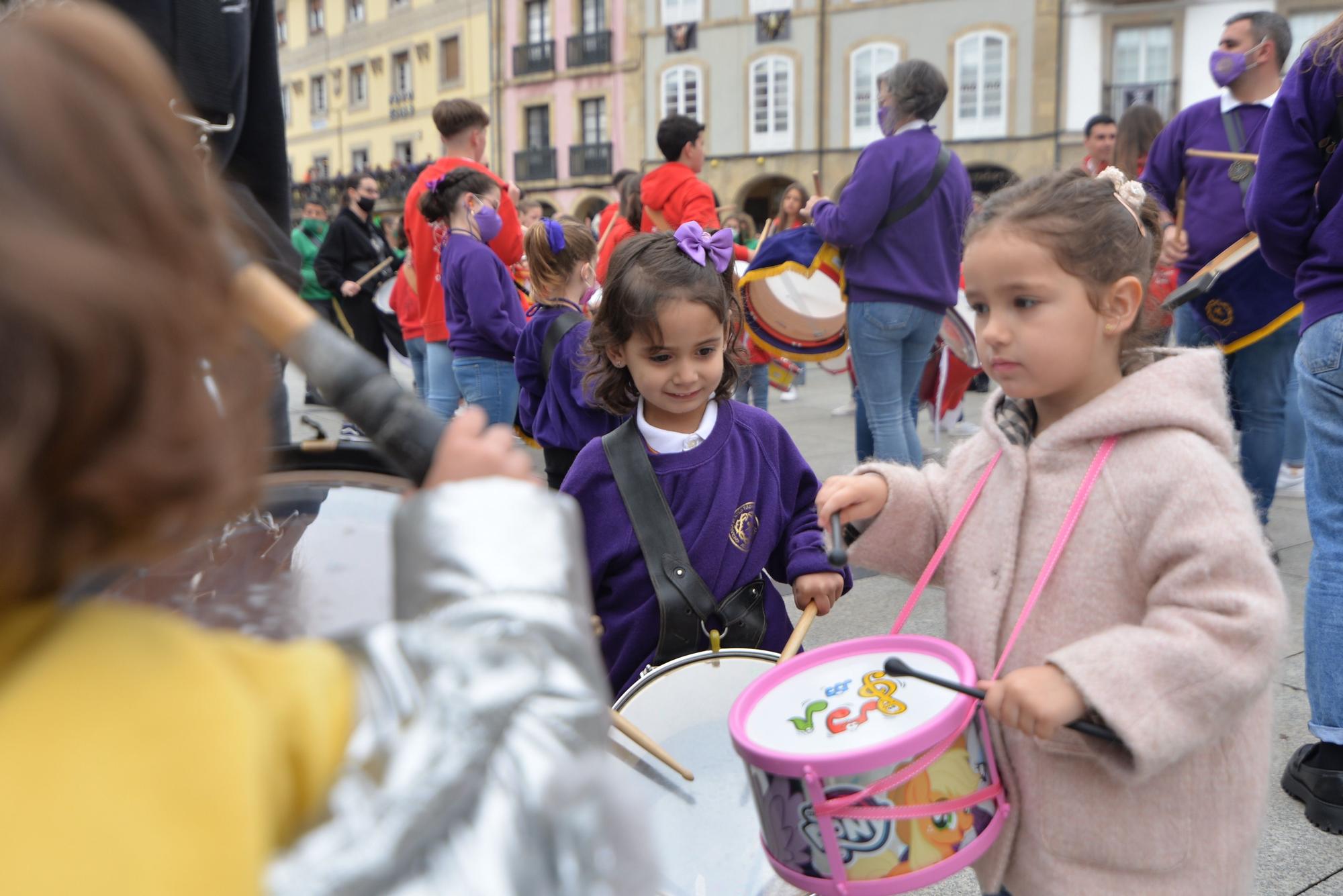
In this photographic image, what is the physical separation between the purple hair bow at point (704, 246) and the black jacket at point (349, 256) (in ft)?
19.2

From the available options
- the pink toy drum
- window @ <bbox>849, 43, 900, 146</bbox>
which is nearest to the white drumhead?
the pink toy drum

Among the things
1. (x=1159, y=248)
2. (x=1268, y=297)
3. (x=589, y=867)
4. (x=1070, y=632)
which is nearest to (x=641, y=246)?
(x=1159, y=248)

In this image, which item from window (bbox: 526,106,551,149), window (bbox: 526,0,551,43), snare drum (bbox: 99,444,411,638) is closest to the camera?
snare drum (bbox: 99,444,411,638)

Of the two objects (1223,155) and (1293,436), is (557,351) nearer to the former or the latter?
(1223,155)

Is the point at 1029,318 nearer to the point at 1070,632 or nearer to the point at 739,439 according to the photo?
the point at 1070,632

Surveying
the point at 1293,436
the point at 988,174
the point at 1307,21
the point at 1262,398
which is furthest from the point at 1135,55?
the point at 1262,398

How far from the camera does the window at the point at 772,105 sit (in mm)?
24391

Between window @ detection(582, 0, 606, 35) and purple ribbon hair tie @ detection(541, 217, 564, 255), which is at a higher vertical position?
window @ detection(582, 0, 606, 35)

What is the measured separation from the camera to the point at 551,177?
95.2 ft

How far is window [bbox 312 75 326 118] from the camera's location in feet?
116

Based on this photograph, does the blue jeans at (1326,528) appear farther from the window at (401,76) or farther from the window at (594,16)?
the window at (401,76)

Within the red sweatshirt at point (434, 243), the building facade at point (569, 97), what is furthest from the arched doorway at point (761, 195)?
the red sweatshirt at point (434, 243)

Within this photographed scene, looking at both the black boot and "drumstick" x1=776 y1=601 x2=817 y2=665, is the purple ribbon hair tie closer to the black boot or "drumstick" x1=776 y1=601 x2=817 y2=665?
"drumstick" x1=776 y1=601 x2=817 y2=665

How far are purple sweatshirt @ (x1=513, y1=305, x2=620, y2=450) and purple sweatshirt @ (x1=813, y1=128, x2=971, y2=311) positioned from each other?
1.25 metres
